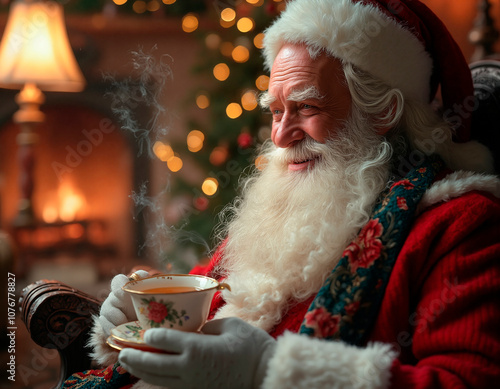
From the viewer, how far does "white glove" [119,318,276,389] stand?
0.83 meters

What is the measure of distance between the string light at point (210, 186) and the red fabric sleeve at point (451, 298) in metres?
1.99

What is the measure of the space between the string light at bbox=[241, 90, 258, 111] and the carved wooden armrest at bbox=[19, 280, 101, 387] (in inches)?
68.5

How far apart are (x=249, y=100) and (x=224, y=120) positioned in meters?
0.21

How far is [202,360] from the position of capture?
2.74 ft

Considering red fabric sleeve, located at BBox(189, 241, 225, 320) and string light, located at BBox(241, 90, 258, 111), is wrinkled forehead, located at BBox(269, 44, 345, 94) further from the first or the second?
string light, located at BBox(241, 90, 258, 111)

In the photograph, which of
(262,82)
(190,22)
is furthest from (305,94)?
(190,22)

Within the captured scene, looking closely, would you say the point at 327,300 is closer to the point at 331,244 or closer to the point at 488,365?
the point at 331,244

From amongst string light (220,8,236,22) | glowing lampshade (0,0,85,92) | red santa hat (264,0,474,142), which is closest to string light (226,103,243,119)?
string light (220,8,236,22)

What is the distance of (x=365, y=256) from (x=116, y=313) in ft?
2.01

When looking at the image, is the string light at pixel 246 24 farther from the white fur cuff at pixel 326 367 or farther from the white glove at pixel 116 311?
the white fur cuff at pixel 326 367

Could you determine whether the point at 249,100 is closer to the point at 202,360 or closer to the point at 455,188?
the point at 455,188

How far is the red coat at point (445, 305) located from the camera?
2.81ft

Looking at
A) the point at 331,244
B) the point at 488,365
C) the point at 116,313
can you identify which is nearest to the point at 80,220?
the point at 116,313

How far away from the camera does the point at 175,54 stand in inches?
146
